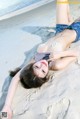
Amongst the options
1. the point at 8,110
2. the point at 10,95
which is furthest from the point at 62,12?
the point at 8,110

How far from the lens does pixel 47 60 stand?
3.61 metres

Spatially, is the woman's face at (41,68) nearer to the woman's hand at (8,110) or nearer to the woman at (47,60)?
the woman at (47,60)

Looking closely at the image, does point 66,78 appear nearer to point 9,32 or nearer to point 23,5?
point 9,32

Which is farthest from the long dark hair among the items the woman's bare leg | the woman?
the woman's bare leg

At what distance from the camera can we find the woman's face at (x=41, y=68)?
3.40m

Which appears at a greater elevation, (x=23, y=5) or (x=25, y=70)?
(x=25, y=70)

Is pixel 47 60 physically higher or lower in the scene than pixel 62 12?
lower

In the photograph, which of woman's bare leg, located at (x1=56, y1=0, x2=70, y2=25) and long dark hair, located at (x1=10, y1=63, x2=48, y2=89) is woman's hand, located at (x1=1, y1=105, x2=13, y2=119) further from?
woman's bare leg, located at (x1=56, y1=0, x2=70, y2=25)

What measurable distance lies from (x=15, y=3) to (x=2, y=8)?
30cm

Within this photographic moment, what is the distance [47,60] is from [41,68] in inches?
8.5

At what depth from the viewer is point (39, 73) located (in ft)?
11.2

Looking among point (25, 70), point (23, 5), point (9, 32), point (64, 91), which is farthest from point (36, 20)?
point (64, 91)

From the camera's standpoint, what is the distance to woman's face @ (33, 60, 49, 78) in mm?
3400

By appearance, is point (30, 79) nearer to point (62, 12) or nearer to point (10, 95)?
point (10, 95)
